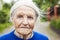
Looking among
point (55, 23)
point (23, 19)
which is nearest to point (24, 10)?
point (23, 19)

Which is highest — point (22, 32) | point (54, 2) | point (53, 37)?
point (22, 32)

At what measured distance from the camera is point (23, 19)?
605mm

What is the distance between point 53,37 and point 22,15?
269 cm

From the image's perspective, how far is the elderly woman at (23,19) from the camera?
0.60 m

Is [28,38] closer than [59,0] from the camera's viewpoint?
Yes

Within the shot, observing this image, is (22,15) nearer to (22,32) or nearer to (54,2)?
(22,32)

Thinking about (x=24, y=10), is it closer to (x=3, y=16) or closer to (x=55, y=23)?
(x=3, y=16)

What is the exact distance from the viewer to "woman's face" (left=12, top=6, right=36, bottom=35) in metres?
0.60

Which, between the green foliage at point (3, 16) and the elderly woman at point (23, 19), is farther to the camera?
the green foliage at point (3, 16)

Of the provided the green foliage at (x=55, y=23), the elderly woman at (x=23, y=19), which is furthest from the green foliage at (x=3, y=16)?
the elderly woman at (x=23, y=19)

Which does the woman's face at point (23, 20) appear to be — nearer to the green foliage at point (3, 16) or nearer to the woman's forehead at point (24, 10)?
the woman's forehead at point (24, 10)

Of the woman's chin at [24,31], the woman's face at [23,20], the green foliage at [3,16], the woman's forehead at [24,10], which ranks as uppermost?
the woman's forehead at [24,10]

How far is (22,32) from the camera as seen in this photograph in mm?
608

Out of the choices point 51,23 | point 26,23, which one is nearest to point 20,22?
point 26,23
